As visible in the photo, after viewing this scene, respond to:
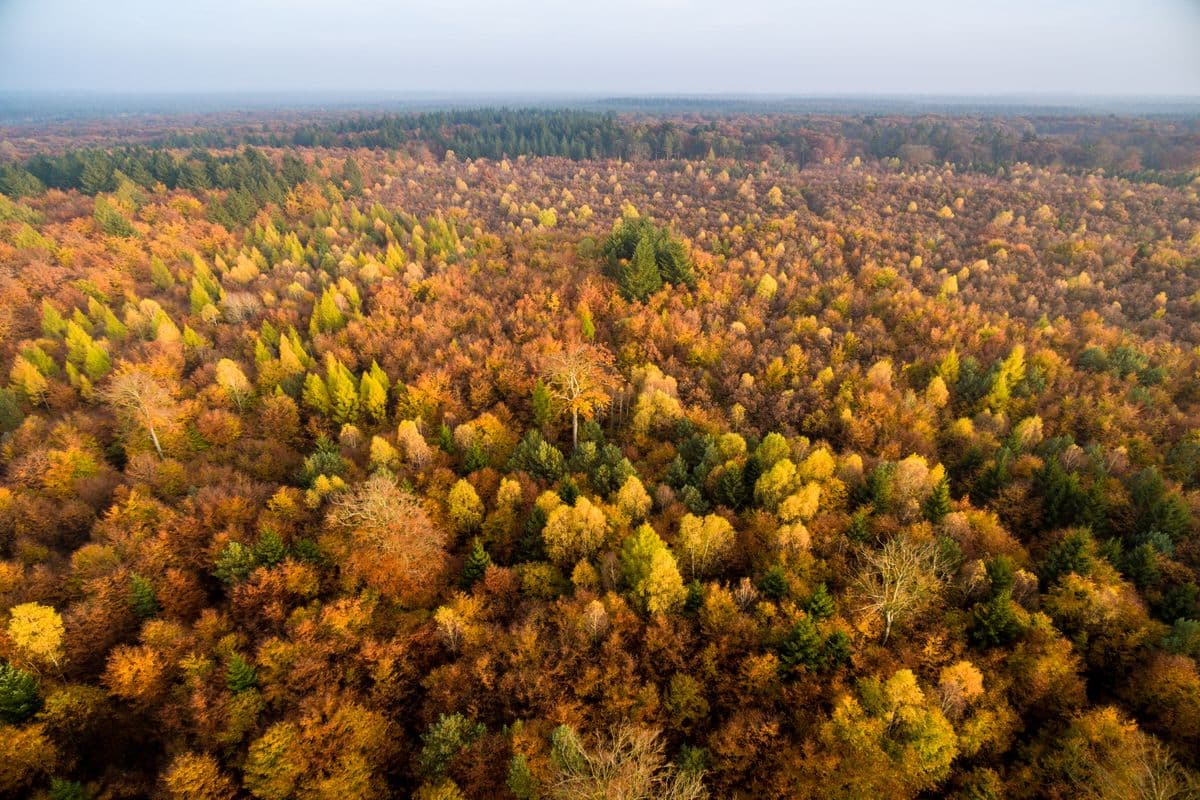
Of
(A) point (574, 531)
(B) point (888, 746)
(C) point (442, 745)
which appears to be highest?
(A) point (574, 531)

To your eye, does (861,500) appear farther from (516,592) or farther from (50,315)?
(50,315)

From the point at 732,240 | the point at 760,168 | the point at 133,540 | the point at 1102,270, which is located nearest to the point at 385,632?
the point at 133,540

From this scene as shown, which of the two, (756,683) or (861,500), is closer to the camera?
(756,683)

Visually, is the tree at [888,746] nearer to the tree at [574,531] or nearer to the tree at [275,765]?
the tree at [574,531]

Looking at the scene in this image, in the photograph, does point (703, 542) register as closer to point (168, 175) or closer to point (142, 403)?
point (142, 403)

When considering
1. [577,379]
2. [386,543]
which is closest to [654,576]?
[386,543]

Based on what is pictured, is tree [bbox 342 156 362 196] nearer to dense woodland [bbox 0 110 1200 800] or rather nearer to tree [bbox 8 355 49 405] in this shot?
dense woodland [bbox 0 110 1200 800]

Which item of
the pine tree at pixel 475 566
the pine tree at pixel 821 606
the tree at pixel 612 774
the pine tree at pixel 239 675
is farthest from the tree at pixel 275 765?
the pine tree at pixel 821 606
